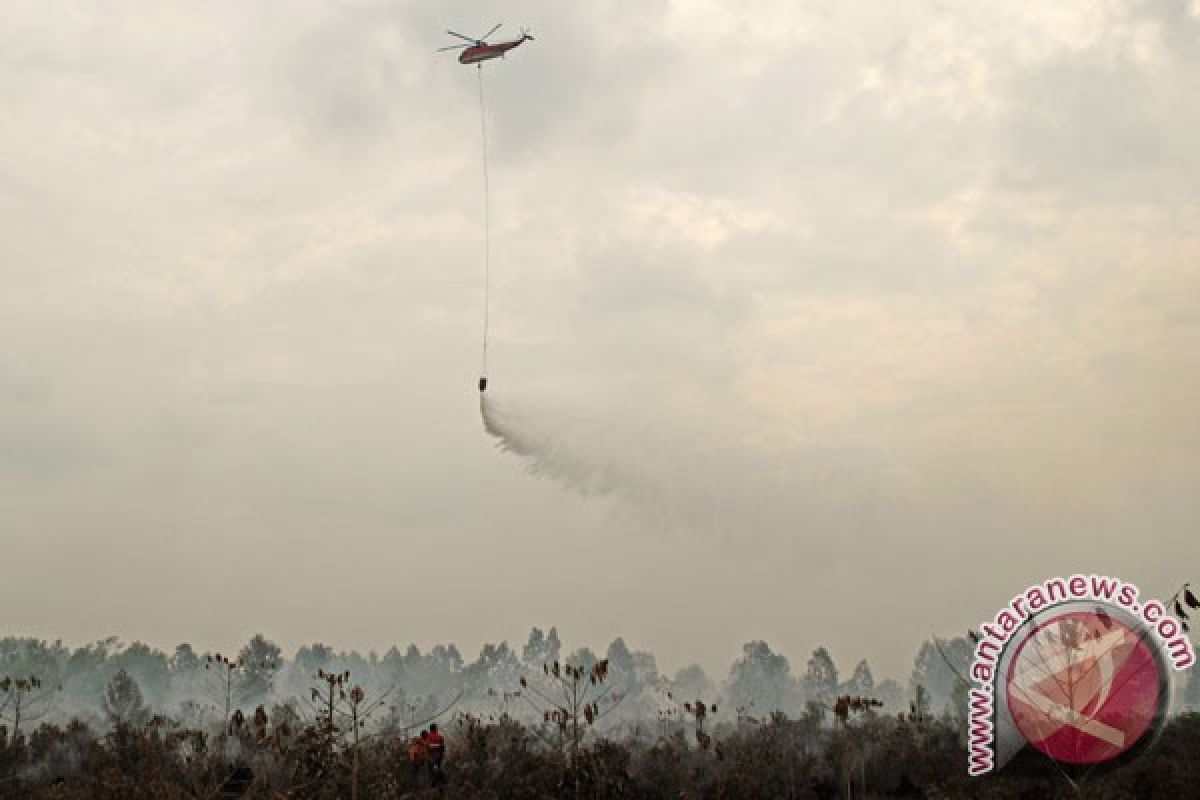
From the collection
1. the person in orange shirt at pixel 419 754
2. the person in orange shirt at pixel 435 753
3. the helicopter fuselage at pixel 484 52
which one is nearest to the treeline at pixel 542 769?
the person in orange shirt at pixel 419 754

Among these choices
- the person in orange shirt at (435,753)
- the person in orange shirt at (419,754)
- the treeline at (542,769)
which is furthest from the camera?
the person in orange shirt at (419,754)

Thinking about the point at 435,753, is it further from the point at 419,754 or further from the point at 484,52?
the point at 484,52

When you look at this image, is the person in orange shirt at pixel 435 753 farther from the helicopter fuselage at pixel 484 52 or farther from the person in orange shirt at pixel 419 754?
the helicopter fuselage at pixel 484 52

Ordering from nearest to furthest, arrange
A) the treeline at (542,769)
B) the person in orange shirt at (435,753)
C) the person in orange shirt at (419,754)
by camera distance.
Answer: the treeline at (542,769), the person in orange shirt at (435,753), the person in orange shirt at (419,754)

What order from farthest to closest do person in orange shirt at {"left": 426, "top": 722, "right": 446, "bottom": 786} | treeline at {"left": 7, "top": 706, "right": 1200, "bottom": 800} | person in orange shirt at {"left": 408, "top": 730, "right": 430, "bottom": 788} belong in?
person in orange shirt at {"left": 408, "top": 730, "right": 430, "bottom": 788}
person in orange shirt at {"left": 426, "top": 722, "right": 446, "bottom": 786}
treeline at {"left": 7, "top": 706, "right": 1200, "bottom": 800}

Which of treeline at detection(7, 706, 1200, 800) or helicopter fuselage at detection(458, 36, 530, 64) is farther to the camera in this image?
helicopter fuselage at detection(458, 36, 530, 64)

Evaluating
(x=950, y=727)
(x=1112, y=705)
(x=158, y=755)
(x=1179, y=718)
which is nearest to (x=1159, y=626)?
(x=1112, y=705)

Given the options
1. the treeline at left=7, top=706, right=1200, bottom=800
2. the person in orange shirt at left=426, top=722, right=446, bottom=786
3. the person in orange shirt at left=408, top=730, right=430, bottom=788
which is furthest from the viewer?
the person in orange shirt at left=408, top=730, right=430, bottom=788

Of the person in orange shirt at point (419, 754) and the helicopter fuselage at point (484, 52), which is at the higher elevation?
the helicopter fuselage at point (484, 52)

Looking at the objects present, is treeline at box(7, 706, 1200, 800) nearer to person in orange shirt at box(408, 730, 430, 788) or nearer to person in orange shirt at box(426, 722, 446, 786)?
person in orange shirt at box(408, 730, 430, 788)

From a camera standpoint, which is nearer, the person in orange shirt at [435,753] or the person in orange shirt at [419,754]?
the person in orange shirt at [435,753]

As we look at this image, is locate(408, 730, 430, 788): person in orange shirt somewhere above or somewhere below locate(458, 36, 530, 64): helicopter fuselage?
below

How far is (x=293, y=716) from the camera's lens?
39500 millimetres

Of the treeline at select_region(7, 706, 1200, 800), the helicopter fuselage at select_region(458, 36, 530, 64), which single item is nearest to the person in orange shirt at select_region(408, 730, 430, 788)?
the treeline at select_region(7, 706, 1200, 800)
